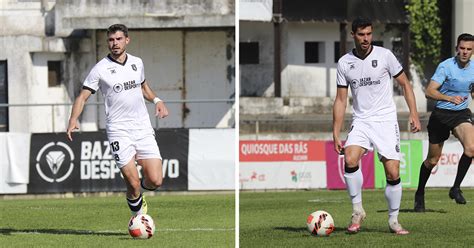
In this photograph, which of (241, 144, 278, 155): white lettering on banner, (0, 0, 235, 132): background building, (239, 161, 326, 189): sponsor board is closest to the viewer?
(239, 161, 326, 189): sponsor board

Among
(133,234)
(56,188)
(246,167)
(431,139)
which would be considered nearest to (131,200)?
(133,234)

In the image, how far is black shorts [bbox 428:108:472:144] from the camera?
12078mm

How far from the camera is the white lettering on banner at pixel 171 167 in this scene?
68.4 ft

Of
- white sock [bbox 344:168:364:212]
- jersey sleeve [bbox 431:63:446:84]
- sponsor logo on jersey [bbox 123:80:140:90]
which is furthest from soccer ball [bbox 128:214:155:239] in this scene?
jersey sleeve [bbox 431:63:446:84]

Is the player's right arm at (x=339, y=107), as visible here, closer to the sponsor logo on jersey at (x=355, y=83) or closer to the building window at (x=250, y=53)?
the sponsor logo on jersey at (x=355, y=83)

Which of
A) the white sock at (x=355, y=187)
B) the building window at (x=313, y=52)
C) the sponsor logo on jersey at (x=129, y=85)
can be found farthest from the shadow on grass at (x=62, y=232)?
the building window at (x=313, y=52)

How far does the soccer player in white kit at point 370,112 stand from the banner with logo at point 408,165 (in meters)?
12.5

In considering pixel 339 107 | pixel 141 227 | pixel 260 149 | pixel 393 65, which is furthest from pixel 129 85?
pixel 260 149

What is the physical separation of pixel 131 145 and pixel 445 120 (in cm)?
344

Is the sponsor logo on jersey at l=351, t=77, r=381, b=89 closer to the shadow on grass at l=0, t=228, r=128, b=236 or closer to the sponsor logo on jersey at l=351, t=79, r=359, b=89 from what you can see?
the sponsor logo on jersey at l=351, t=79, r=359, b=89

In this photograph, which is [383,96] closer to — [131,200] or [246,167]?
[131,200]

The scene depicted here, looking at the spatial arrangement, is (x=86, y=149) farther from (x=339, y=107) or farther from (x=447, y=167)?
(x=339, y=107)

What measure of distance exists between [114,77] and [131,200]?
1.15 m

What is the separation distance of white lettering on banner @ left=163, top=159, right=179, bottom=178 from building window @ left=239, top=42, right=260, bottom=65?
18444mm
